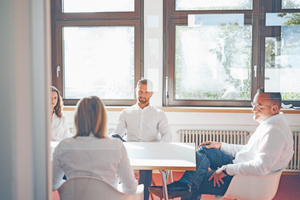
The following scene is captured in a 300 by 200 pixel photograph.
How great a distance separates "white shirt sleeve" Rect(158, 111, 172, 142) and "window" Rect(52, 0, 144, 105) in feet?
1.81

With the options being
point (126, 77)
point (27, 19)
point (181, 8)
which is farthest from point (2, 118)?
point (181, 8)

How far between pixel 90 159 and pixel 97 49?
0.56m

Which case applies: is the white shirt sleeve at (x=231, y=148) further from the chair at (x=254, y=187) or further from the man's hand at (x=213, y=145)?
the chair at (x=254, y=187)

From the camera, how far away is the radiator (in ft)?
5.44

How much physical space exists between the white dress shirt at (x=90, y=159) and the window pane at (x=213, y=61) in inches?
32.9

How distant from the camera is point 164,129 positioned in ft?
7.04

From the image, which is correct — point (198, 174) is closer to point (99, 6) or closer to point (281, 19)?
point (281, 19)

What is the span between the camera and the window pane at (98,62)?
1.34 meters

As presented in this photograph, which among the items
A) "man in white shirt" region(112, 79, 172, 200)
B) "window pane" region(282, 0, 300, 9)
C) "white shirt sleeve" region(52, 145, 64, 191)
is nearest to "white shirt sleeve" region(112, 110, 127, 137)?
"man in white shirt" region(112, 79, 172, 200)

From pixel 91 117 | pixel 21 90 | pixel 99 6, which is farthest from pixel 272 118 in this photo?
pixel 21 90

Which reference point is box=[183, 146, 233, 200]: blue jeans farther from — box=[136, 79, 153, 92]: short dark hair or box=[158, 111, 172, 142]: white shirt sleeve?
box=[136, 79, 153, 92]: short dark hair

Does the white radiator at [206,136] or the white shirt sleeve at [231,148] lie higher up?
the white radiator at [206,136]

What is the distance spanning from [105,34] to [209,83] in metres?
1.01

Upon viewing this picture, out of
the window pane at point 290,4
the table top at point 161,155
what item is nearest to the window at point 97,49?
the table top at point 161,155
